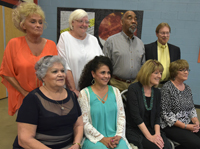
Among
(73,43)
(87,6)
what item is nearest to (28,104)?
(73,43)

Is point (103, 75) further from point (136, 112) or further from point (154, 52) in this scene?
point (154, 52)

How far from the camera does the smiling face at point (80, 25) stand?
176cm

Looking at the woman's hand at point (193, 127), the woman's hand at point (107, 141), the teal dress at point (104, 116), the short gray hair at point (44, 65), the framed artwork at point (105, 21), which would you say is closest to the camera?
the short gray hair at point (44, 65)

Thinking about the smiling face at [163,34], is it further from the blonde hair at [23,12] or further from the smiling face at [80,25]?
the blonde hair at [23,12]

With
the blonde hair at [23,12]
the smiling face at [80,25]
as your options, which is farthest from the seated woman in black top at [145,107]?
the blonde hair at [23,12]

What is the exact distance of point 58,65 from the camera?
1305mm

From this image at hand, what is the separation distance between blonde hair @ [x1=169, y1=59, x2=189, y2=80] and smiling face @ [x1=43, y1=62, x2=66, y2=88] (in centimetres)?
140

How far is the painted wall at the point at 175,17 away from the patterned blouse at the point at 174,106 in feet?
7.62

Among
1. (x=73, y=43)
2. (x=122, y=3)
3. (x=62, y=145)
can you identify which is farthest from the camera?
(x=122, y=3)

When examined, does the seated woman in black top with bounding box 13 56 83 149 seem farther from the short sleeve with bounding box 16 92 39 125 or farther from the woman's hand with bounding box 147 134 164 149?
the woman's hand with bounding box 147 134 164 149

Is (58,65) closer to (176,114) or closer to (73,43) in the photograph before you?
(73,43)

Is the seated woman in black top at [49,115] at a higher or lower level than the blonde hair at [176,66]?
lower

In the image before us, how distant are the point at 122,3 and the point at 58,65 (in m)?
3.23

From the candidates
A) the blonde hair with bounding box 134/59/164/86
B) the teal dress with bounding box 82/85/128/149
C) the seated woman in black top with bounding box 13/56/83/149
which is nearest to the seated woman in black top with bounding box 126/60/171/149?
the blonde hair with bounding box 134/59/164/86
